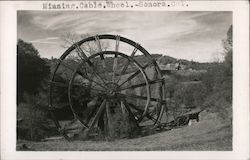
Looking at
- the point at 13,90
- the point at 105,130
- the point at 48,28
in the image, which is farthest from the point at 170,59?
the point at 13,90

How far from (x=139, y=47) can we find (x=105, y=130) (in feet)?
2.16

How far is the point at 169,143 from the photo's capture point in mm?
3193

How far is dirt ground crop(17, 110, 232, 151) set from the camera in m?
3.17

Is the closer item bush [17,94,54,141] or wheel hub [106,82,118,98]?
bush [17,94,54,141]

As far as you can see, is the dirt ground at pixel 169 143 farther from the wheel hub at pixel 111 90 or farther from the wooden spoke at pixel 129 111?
the wheel hub at pixel 111 90

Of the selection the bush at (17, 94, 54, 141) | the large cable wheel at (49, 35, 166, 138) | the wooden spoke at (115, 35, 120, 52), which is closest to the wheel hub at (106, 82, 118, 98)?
the large cable wheel at (49, 35, 166, 138)

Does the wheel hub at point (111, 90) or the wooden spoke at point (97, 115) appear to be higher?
the wheel hub at point (111, 90)

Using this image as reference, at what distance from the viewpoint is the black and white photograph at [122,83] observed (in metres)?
3.19

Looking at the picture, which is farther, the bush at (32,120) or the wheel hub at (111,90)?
the wheel hub at (111,90)

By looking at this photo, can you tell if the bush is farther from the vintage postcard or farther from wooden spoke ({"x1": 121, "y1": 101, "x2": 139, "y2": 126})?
wooden spoke ({"x1": 121, "y1": 101, "x2": 139, "y2": 126})

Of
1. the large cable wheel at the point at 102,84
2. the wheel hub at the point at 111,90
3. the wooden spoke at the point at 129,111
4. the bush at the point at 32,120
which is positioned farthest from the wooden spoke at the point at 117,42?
the bush at the point at 32,120

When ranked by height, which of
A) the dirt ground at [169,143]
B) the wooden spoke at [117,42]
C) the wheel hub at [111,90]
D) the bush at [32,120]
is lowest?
the dirt ground at [169,143]

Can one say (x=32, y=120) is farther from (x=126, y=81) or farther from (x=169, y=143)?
(x=169, y=143)

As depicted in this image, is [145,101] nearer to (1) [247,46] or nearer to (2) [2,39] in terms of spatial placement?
(1) [247,46]
